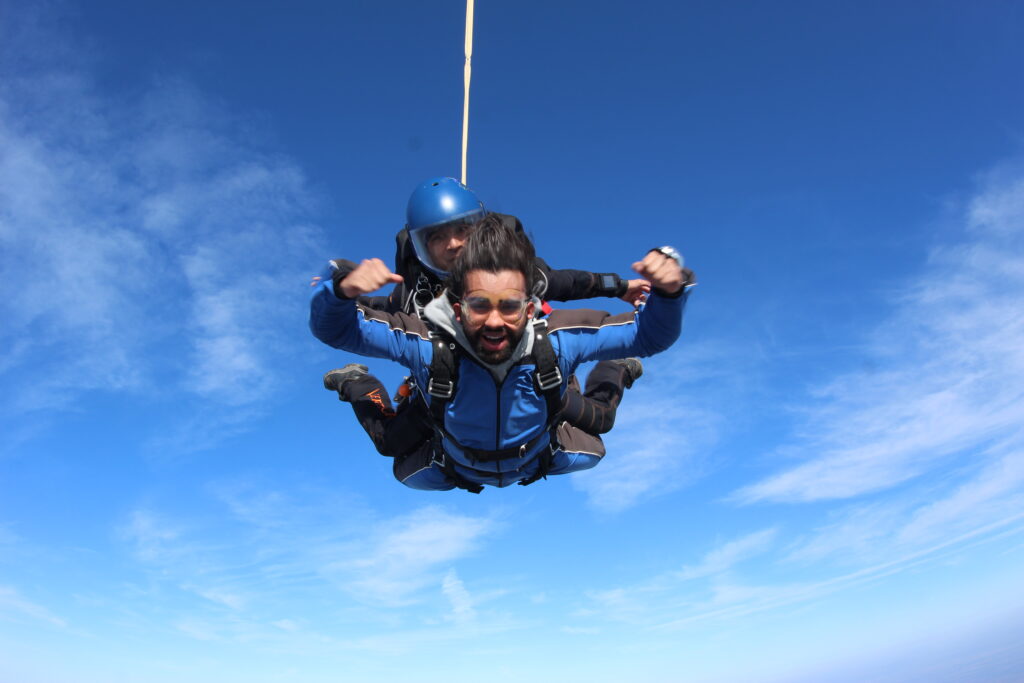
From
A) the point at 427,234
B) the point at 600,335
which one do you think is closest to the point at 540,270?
the point at 600,335

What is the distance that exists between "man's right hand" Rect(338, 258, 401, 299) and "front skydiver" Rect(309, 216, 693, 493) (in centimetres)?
6

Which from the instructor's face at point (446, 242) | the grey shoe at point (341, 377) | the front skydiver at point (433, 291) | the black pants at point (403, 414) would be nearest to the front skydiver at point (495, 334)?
the front skydiver at point (433, 291)

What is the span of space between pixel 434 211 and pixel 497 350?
48.0 inches

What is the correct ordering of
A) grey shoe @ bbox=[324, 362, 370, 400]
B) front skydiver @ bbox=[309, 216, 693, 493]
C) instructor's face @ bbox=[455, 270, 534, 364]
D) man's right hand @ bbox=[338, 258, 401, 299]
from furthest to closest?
1. grey shoe @ bbox=[324, 362, 370, 400]
2. instructor's face @ bbox=[455, 270, 534, 364]
3. front skydiver @ bbox=[309, 216, 693, 493]
4. man's right hand @ bbox=[338, 258, 401, 299]

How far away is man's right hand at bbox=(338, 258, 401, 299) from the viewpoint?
281 cm

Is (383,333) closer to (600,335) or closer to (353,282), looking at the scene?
(353,282)

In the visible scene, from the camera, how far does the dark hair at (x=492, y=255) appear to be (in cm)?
329

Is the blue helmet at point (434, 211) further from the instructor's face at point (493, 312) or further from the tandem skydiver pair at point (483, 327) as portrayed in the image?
the instructor's face at point (493, 312)

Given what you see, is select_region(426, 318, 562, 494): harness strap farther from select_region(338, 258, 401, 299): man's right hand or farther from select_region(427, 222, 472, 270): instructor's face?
select_region(427, 222, 472, 270): instructor's face

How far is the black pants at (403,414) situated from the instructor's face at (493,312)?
114 centimetres

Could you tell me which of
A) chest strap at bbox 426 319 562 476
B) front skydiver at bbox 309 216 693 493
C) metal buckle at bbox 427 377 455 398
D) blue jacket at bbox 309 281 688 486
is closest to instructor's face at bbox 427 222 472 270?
front skydiver at bbox 309 216 693 493

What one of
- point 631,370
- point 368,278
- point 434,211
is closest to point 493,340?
point 368,278

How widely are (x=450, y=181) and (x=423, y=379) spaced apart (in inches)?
60.6

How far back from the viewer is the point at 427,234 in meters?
4.04
